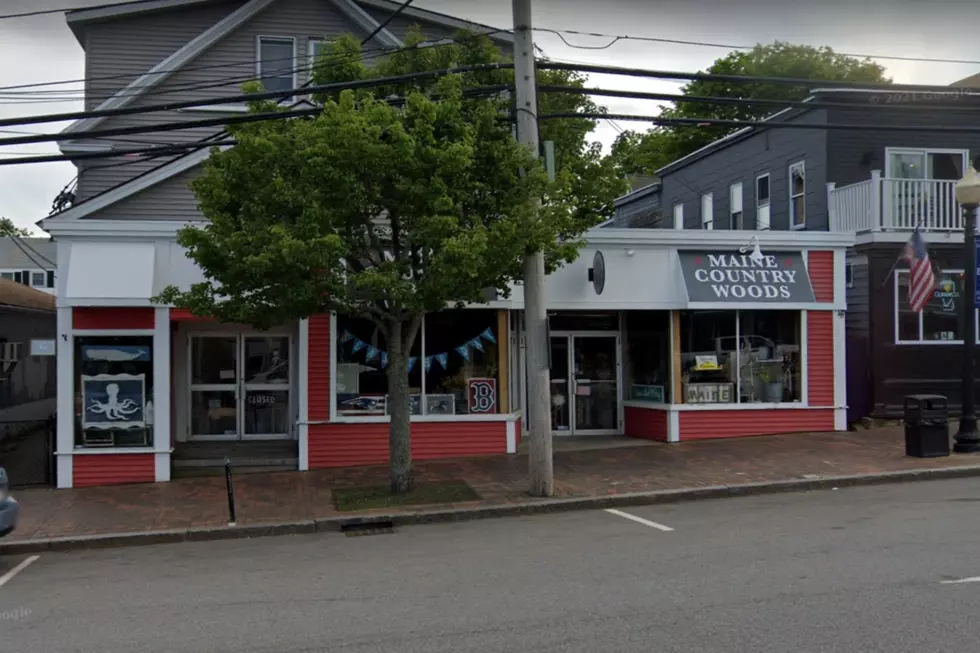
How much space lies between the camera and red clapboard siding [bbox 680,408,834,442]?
55.8ft

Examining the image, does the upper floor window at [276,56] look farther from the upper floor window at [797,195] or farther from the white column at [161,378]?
the upper floor window at [797,195]

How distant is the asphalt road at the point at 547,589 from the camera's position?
19.7ft

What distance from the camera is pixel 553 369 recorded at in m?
18.3

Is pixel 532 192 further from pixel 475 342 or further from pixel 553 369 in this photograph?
pixel 553 369

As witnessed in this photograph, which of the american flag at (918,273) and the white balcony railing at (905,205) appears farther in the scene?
the white balcony railing at (905,205)

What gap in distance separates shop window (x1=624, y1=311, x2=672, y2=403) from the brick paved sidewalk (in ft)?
4.86

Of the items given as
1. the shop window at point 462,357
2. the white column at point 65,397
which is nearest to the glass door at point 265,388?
the shop window at point 462,357

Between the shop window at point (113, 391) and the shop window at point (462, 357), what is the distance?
460cm

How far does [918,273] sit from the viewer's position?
1652 cm

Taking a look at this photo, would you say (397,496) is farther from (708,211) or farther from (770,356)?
(708,211)

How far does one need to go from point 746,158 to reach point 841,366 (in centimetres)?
853

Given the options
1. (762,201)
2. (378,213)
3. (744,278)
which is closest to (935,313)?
(744,278)

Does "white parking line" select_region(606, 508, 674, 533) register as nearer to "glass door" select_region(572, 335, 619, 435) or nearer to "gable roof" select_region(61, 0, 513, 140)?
"glass door" select_region(572, 335, 619, 435)

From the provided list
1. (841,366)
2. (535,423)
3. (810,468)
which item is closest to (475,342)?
(535,423)
